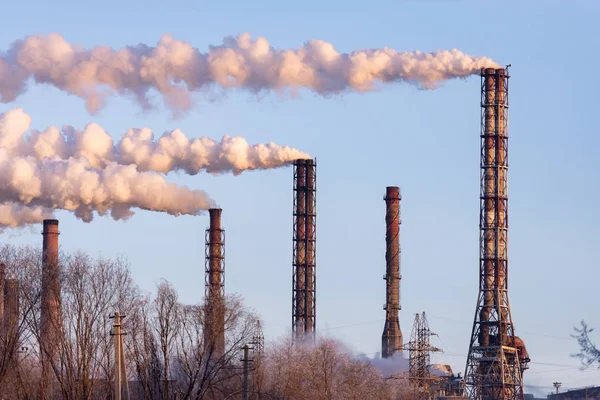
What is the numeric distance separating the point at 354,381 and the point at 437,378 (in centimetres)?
1819

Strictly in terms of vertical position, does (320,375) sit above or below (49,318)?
below

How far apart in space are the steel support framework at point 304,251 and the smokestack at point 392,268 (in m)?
4.87

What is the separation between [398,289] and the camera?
84.8m

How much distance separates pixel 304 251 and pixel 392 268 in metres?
5.91

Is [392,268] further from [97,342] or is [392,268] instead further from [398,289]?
[97,342]

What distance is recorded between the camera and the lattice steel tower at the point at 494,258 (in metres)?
73.0

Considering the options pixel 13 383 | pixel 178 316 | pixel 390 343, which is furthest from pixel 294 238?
pixel 13 383

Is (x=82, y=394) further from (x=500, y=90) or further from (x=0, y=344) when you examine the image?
(x=500, y=90)

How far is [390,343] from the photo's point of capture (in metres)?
85.4

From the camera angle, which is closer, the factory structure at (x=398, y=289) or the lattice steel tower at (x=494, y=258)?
the factory structure at (x=398, y=289)

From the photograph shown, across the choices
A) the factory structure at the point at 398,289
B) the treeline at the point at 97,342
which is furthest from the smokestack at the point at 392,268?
the treeline at the point at 97,342

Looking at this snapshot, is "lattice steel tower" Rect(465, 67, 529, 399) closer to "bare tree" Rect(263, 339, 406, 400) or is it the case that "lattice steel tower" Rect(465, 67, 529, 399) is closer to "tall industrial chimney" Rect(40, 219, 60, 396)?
"bare tree" Rect(263, 339, 406, 400)

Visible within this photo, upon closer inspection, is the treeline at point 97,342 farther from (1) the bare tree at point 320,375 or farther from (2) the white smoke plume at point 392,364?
(2) the white smoke plume at point 392,364

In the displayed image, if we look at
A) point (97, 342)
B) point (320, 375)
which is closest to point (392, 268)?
point (320, 375)
